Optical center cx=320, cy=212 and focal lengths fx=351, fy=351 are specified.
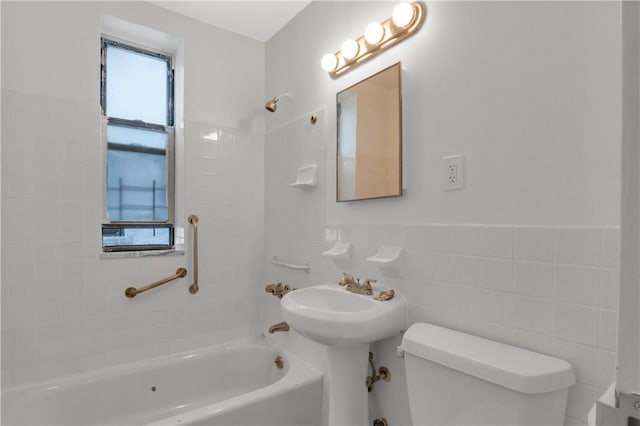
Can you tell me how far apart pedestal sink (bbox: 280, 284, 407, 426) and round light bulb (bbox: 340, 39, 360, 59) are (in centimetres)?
104

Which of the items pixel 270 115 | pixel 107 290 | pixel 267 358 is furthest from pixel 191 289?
pixel 270 115

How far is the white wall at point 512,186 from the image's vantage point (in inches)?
34.9

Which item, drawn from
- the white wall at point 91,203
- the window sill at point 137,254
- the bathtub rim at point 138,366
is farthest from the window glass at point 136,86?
the bathtub rim at point 138,366

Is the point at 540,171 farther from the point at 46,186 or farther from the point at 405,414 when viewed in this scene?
the point at 46,186

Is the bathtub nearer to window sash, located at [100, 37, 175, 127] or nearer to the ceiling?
window sash, located at [100, 37, 175, 127]

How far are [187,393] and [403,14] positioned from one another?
216 cm

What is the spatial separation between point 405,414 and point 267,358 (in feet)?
3.33

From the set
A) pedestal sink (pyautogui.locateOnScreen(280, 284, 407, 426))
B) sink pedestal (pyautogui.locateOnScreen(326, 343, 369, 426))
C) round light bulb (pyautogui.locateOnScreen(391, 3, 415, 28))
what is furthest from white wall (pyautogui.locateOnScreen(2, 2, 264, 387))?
round light bulb (pyautogui.locateOnScreen(391, 3, 415, 28))

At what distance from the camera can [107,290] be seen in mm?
1849

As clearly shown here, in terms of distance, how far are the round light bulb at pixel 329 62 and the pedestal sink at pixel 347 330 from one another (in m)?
1.05

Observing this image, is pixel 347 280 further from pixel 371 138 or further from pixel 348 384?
pixel 371 138

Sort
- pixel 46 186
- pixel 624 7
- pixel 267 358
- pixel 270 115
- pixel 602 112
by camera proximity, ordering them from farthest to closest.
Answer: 1. pixel 270 115
2. pixel 267 358
3. pixel 46 186
4. pixel 602 112
5. pixel 624 7

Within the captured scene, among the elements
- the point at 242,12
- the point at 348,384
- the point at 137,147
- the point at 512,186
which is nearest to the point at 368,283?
the point at 348,384

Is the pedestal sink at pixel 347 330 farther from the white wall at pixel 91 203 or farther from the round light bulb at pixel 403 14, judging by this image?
the round light bulb at pixel 403 14
